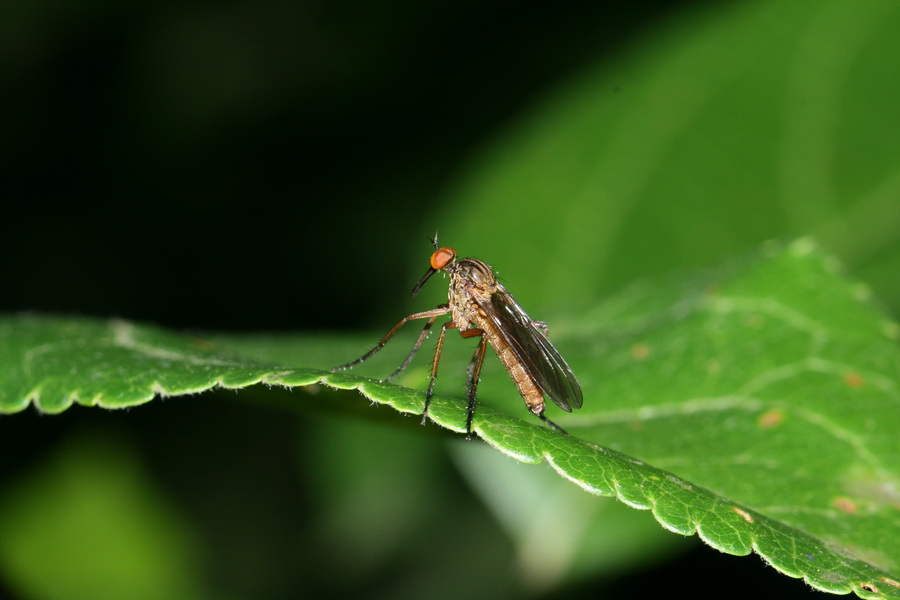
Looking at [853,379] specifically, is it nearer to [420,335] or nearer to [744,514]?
[744,514]

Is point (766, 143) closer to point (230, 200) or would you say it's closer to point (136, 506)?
point (230, 200)

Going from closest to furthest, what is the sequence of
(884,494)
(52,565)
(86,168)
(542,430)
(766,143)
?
(542,430), (884,494), (52,565), (766,143), (86,168)

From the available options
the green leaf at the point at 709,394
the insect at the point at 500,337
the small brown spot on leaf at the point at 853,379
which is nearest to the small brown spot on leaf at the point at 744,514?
the green leaf at the point at 709,394

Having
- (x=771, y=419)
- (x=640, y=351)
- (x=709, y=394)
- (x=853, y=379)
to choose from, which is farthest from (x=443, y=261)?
(x=853, y=379)

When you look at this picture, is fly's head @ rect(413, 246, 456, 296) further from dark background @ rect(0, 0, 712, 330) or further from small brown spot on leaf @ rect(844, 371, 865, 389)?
dark background @ rect(0, 0, 712, 330)

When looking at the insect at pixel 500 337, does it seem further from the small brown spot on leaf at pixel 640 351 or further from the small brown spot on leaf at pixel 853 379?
the small brown spot on leaf at pixel 853 379

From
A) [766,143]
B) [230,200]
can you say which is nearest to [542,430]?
[766,143]

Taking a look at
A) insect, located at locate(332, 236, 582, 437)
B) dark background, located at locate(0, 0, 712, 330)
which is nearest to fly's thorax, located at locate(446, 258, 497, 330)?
insect, located at locate(332, 236, 582, 437)
